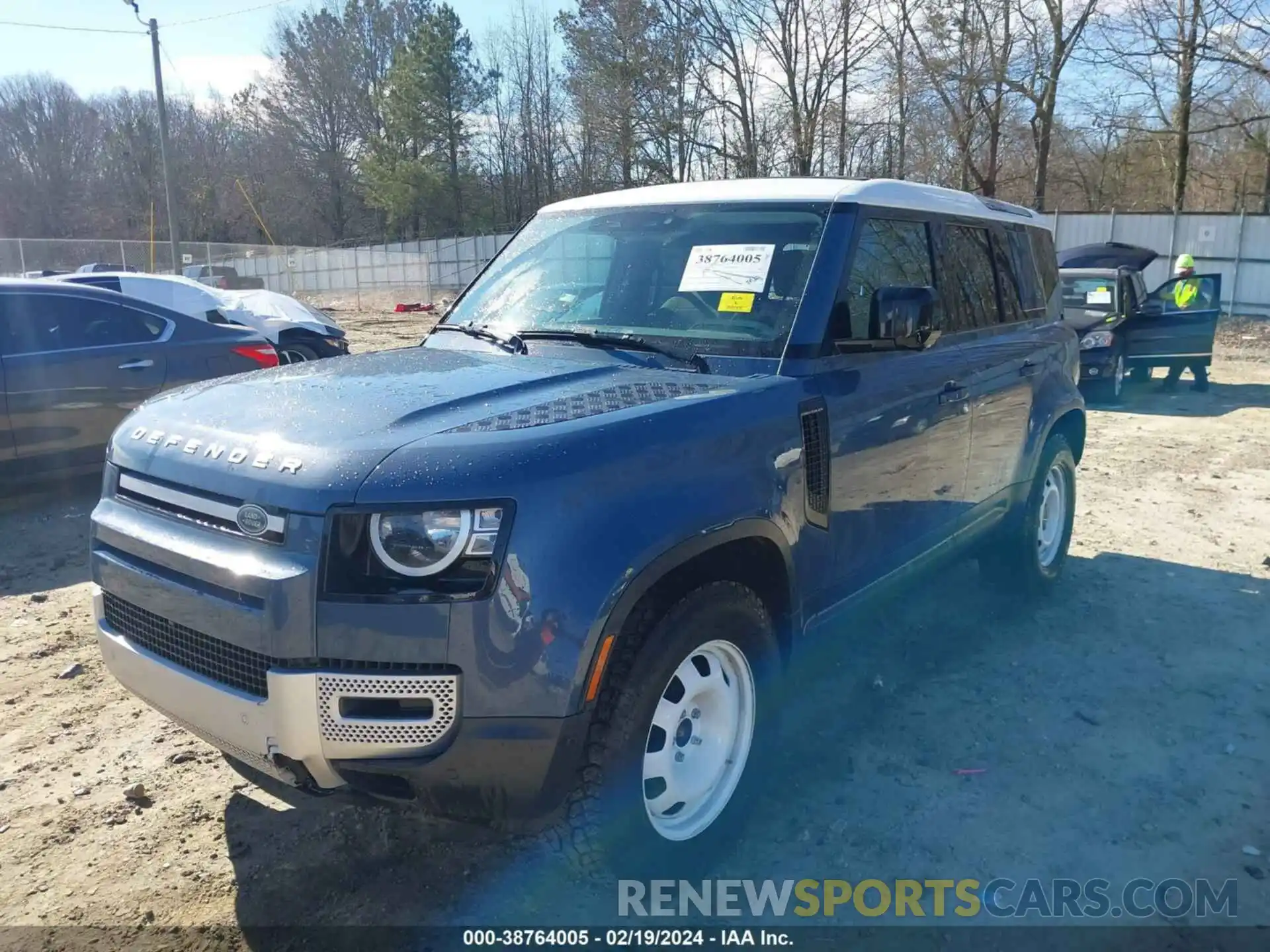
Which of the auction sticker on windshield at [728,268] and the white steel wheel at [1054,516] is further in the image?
the white steel wheel at [1054,516]

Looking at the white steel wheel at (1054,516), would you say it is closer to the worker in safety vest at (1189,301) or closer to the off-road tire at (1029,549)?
the off-road tire at (1029,549)

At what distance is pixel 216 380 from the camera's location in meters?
3.24

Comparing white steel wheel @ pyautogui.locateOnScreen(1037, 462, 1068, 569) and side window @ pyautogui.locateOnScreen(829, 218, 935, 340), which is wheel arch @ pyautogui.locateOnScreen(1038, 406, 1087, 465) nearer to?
white steel wheel @ pyautogui.locateOnScreen(1037, 462, 1068, 569)

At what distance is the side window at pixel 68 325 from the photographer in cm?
677

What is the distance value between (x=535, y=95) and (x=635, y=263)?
5018 centimetres

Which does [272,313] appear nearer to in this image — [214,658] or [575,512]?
[214,658]

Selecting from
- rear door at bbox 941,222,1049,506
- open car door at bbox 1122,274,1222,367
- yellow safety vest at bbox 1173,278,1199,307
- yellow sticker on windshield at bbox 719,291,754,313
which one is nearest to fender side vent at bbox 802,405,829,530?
yellow sticker on windshield at bbox 719,291,754,313

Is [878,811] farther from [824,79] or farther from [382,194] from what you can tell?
[382,194]

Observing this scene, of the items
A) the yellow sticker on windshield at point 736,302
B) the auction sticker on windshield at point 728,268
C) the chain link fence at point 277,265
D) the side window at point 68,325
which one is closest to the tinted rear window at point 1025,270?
the auction sticker on windshield at point 728,268

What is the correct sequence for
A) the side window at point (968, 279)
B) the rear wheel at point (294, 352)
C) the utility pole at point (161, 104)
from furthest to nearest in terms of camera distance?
→ the utility pole at point (161, 104) < the rear wheel at point (294, 352) < the side window at point (968, 279)

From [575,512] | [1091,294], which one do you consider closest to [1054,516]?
[575,512]

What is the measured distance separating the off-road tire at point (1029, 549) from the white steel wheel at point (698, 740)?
264 cm

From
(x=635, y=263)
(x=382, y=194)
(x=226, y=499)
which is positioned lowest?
(x=226, y=499)

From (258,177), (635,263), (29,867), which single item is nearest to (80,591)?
(29,867)
